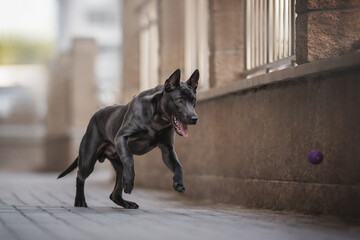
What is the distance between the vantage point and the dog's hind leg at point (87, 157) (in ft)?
28.2

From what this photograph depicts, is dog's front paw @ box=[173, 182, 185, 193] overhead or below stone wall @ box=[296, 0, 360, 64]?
below

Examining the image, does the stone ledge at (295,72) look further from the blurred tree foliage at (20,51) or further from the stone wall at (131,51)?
the blurred tree foliage at (20,51)

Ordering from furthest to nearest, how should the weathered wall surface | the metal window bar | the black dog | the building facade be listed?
1. the metal window bar
2. the black dog
3. the building facade
4. the weathered wall surface

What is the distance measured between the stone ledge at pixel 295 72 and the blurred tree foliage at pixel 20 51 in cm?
6256

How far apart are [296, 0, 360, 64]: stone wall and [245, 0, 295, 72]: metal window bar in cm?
82

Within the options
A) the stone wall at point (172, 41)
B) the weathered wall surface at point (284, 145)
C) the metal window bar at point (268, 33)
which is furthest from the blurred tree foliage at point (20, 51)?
the weathered wall surface at point (284, 145)

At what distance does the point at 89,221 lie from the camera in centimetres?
675

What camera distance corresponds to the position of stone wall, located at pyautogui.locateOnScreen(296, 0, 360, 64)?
8.20 m

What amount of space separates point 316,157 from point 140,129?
161cm

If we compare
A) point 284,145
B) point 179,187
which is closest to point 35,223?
point 179,187

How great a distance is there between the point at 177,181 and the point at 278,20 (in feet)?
9.48

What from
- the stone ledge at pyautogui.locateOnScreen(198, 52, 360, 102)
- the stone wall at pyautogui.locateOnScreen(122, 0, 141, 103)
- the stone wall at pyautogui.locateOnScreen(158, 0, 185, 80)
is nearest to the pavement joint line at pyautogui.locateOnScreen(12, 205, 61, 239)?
the stone ledge at pyautogui.locateOnScreen(198, 52, 360, 102)

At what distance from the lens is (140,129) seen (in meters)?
7.99

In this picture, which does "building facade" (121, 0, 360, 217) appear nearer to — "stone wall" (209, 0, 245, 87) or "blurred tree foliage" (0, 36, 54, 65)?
"stone wall" (209, 0, 245, 87)
